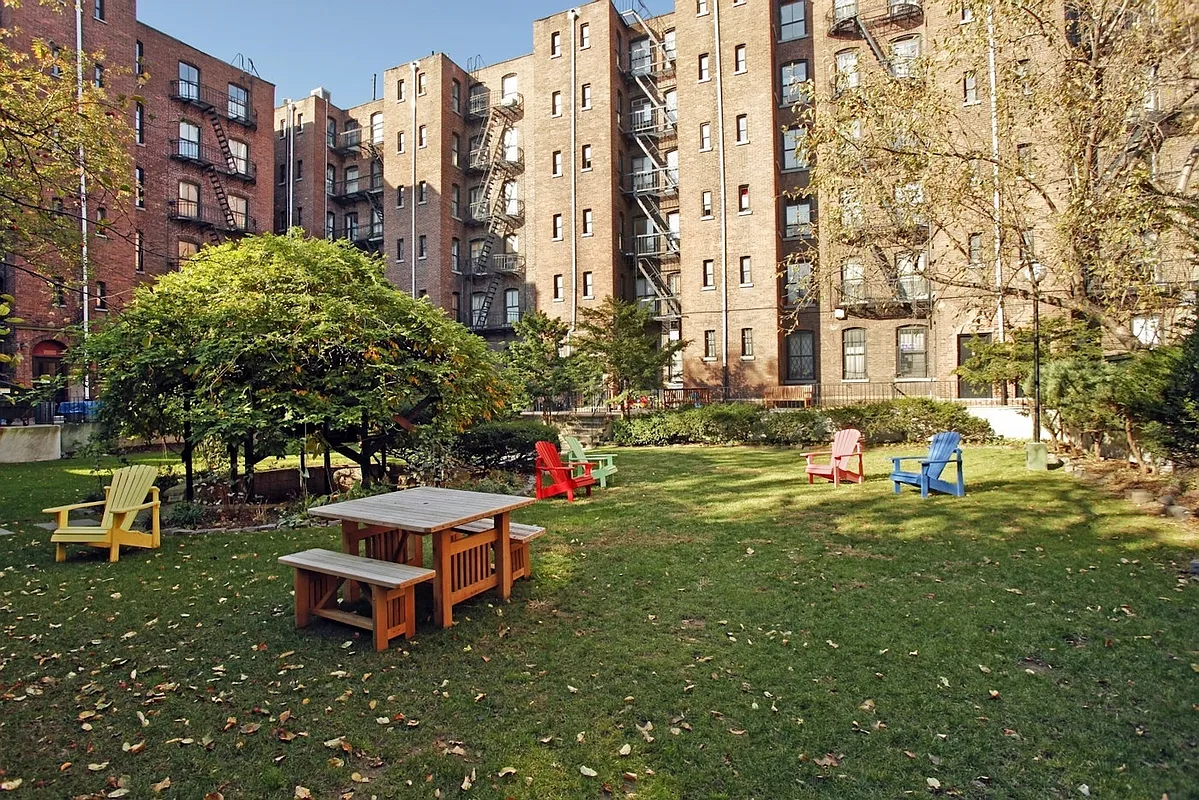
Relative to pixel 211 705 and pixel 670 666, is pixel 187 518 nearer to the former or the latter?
pixel 211 705

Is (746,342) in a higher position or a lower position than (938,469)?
higher

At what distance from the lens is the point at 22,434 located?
55.3ft

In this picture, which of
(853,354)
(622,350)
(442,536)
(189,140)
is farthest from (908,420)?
(189,140)

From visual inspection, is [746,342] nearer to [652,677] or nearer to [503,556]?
[503,556]

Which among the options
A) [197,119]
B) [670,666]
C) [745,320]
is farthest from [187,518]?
[197,119]

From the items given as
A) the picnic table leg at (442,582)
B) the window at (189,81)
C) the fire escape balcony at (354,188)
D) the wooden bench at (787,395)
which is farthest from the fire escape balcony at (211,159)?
the picnic table leg at (442,582)

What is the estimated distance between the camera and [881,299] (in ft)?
78.9

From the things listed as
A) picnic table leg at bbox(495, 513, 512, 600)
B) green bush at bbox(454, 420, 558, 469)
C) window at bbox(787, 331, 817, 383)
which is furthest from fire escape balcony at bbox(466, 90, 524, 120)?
picnic table leg at bbox(495, 513, 512, 600)

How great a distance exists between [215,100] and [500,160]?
49.4 feet

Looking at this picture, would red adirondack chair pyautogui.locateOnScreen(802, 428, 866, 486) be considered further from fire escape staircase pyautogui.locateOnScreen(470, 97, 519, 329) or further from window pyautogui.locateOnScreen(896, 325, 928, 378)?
fire escape staircase pyautogui.locateOnScreen(470, 97, 519, 329)

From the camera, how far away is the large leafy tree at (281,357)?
28.1 ft

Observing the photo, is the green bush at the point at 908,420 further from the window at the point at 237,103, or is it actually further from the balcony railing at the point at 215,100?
the window at the point at 237,103

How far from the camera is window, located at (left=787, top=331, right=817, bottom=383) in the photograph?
27.0 metres

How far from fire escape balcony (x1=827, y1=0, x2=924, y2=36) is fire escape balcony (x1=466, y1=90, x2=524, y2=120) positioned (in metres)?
16.6
